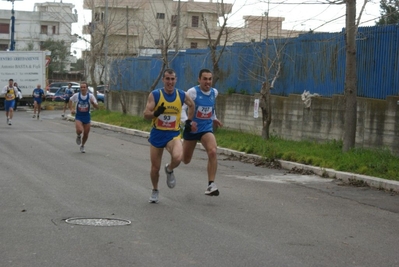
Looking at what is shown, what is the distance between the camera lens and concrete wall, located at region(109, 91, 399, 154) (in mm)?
17172

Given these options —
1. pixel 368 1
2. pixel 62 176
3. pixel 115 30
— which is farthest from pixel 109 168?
pixel 115 30

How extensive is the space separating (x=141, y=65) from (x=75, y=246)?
30.2 meters

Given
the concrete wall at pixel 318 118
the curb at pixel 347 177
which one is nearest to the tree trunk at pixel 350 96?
the concrete wall at pixel 318 118

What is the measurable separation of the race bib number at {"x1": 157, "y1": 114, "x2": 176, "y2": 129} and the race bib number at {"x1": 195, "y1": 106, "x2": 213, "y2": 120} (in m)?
1.08

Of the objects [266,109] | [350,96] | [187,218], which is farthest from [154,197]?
[266,109]

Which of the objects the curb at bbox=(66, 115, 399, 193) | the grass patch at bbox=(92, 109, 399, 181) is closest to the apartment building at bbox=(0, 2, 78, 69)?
the grass patch at bbox=(92, 109, 399, 181)

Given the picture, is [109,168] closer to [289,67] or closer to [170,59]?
[289,67]

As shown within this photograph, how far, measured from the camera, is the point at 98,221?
9.30 meters

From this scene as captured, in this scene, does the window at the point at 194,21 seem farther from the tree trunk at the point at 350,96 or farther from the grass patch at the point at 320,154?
the tree trunk at the point at 350,96

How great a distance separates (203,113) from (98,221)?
3.36 meters

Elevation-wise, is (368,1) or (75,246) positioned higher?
(368,1)

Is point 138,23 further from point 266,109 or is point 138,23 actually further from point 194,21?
point 266,109

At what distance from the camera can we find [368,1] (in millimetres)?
15281

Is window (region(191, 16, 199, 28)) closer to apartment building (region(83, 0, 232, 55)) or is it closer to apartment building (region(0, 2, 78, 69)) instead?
apartment building (region(83, 0, 232, 55))
